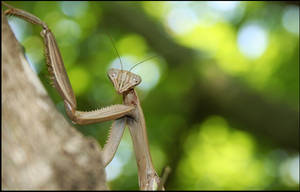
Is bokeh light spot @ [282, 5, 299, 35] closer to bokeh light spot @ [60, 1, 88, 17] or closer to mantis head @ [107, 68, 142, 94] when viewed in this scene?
bokeh light spot @ [60, 1, 88, 17]

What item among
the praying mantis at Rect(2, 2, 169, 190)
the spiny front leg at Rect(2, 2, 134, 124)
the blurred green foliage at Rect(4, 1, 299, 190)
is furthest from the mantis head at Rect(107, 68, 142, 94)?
the blurred green foliage at Rect(4, 1, 299, 190)

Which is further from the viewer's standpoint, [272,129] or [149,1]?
[149,1]

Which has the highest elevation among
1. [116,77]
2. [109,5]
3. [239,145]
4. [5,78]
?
[5,78]

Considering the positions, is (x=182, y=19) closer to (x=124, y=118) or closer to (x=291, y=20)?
(x=291, y=20)

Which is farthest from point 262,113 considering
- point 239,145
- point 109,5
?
point 109,5

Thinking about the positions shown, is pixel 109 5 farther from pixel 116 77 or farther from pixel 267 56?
pixel 116 77


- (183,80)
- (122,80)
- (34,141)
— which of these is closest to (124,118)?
(122,80)
